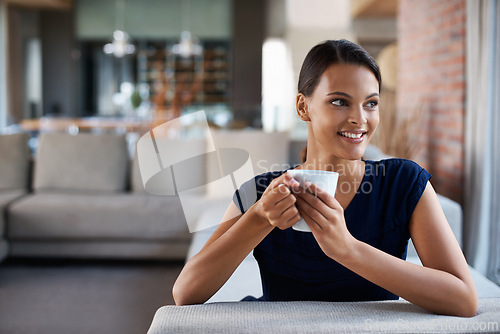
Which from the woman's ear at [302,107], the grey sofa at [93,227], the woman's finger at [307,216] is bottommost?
the grey sofa at [93,227]

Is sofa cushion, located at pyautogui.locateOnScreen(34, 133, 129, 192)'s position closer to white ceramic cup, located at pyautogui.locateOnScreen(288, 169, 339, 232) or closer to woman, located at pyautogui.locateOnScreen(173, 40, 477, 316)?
woman, located at pyautogui.locateOnScreen(173, 40, 477, 316)

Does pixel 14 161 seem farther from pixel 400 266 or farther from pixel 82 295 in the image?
pixel 400 266

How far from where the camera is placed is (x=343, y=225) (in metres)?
0.75

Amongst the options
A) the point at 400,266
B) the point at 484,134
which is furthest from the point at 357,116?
the point at 484,134

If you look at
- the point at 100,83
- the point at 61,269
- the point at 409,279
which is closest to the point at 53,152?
the point at 61,269

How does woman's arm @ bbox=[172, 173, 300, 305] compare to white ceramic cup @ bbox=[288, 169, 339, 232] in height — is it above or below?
below

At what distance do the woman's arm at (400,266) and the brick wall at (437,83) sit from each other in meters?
2.69

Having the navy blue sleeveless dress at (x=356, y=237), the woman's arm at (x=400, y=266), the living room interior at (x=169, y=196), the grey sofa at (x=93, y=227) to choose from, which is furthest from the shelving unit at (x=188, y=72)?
the woman's arm at (x=400, y=266)

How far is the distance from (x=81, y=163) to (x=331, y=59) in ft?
10.3

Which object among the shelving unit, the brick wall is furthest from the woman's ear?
the shelving unit

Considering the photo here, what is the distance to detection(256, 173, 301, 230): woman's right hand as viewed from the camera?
2.35 ft

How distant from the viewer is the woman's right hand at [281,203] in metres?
0.72

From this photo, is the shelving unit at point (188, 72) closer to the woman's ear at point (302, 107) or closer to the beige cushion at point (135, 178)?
the beige cushion at point (135, 178)

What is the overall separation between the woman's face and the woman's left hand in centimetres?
17
